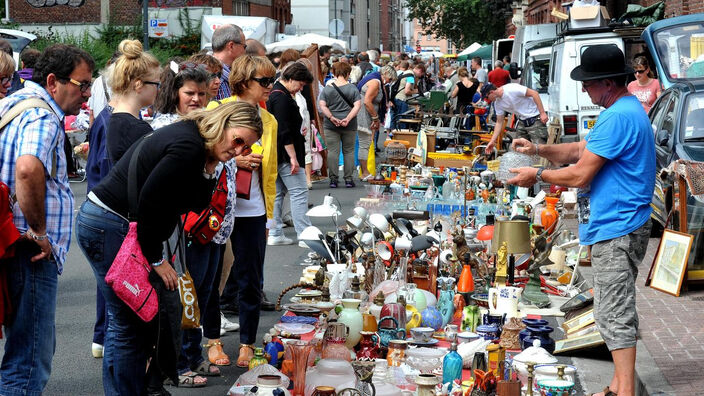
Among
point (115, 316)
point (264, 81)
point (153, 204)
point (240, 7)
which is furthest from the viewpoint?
point (240, 7)

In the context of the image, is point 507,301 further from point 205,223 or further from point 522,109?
point 522,109

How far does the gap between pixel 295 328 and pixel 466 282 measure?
6.40 ft

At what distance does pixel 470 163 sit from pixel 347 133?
2247 mm

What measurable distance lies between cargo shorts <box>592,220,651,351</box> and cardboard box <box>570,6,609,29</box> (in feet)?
44.9

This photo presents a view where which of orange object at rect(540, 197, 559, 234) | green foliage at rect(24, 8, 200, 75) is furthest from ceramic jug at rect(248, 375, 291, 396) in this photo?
green foliage at rect(24, 8, 200, 75)

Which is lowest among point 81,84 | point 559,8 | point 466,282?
point 466,282

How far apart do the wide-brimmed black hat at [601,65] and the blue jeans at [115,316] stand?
2.57m

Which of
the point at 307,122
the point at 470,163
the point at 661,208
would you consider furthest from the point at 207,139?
the point at 470,163

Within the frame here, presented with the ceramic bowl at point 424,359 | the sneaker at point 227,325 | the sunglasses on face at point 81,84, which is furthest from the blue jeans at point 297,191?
the sunglasses on face at point 81,84

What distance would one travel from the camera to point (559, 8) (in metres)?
35.6

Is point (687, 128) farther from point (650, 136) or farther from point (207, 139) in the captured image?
point (207, 139)

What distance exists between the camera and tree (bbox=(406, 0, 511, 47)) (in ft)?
194

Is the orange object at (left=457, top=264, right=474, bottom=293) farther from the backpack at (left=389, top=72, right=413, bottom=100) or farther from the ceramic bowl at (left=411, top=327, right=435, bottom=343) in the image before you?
the backpack at (left=389, top=72, right=413, bottom=100)

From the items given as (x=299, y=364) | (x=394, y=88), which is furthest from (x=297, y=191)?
(x=394, y=88)
